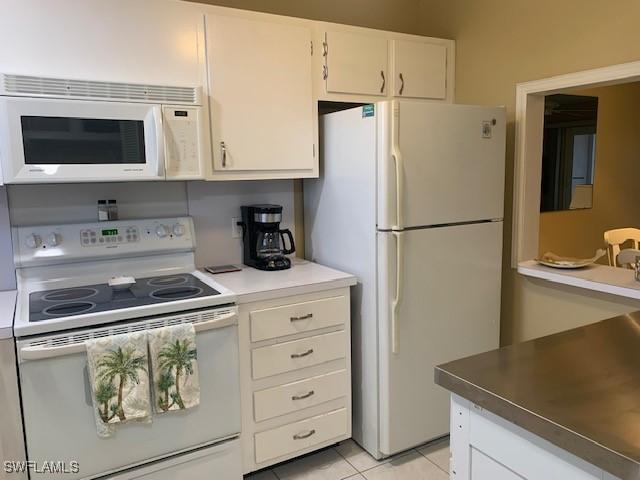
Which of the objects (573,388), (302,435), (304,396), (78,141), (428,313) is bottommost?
(302,435)

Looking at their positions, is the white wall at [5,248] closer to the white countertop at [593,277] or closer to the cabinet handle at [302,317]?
the cabinet handle at [302,317]

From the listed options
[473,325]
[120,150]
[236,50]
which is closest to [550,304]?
[473,325]

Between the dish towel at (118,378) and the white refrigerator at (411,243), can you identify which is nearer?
the dish towel at (118,378)

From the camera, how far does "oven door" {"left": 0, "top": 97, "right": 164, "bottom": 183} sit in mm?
1855

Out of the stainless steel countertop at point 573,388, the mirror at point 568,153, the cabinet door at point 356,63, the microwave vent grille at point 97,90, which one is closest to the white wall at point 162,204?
the microwave vent grille at point 97,90

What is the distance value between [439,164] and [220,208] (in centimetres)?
116

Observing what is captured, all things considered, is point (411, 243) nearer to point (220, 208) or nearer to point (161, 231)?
point (220, 208)

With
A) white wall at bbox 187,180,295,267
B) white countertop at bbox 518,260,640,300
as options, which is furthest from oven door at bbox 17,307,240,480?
white countertop at bbox 518,260,640,300

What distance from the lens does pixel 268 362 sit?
7.27 feet

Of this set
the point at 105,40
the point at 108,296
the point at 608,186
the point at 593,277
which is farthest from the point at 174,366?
the point at 608,186

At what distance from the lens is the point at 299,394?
2.31 metres

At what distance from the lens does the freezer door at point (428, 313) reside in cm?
231

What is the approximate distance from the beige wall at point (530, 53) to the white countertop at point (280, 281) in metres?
1.07

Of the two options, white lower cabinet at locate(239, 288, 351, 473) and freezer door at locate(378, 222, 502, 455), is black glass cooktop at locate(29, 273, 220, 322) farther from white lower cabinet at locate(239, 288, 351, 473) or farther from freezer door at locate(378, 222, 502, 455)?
freezer door at locate(378, 222, 502, 455)
